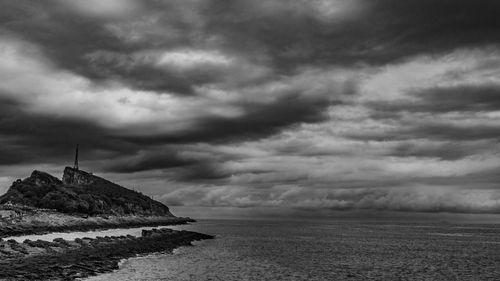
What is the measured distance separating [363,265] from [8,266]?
55.3 m

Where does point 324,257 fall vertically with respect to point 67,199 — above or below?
below

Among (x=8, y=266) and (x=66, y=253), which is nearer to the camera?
(x=8, y=266)

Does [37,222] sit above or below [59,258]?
above

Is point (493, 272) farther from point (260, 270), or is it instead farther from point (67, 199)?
point (67, 199)

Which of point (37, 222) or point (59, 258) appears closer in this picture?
point (59, 258)

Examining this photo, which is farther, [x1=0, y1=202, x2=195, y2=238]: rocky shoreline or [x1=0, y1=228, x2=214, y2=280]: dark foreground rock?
[x1=0, y1=202, x2=195, y2=238]: rocky shoreline

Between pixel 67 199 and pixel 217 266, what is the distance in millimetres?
150414

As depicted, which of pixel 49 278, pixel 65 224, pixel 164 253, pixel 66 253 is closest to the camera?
pixel 49 278

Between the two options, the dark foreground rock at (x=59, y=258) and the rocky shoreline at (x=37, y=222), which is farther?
the rocky shoreline at (x=37, y=222)

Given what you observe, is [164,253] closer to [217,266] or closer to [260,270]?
[217,266]

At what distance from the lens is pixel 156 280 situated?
4975 cm

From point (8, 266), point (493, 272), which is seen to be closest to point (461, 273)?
point (493, 272)

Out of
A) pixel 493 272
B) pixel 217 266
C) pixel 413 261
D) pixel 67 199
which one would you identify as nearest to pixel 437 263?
pixel 413 261

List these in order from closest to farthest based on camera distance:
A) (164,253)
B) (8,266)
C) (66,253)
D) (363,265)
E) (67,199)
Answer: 1. (8,266)
2. (66,253)
3. (363,265)
4. (164,253)
5. (67,199)
